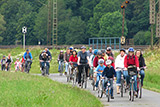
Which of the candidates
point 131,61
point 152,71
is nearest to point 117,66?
point 131,61

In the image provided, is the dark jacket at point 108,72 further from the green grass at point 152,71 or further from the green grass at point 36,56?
the green grass at point 36,56

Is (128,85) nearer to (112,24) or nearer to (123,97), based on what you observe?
(123,97)

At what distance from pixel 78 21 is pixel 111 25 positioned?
9.89m

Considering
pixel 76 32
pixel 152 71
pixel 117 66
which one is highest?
pixel 76 32

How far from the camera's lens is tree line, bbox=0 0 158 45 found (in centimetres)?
10038

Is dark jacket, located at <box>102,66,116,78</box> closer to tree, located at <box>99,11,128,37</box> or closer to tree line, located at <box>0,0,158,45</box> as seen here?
tree line, located at <box>0,0,158,45</box>

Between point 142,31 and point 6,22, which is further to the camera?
point 6,22

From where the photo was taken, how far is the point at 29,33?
372ft

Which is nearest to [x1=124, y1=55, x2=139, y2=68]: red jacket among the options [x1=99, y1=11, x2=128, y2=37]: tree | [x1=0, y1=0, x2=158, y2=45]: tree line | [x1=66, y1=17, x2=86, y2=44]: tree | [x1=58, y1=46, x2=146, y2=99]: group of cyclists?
[x1=58, y1=46, x2=146, y2=99]: group of cyclists

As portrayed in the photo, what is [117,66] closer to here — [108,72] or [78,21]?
[108,72]

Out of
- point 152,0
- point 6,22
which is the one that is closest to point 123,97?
point 152,0

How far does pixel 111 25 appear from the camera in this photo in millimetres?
101062

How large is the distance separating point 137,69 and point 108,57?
92.1 inches

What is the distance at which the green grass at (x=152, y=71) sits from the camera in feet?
76.9
